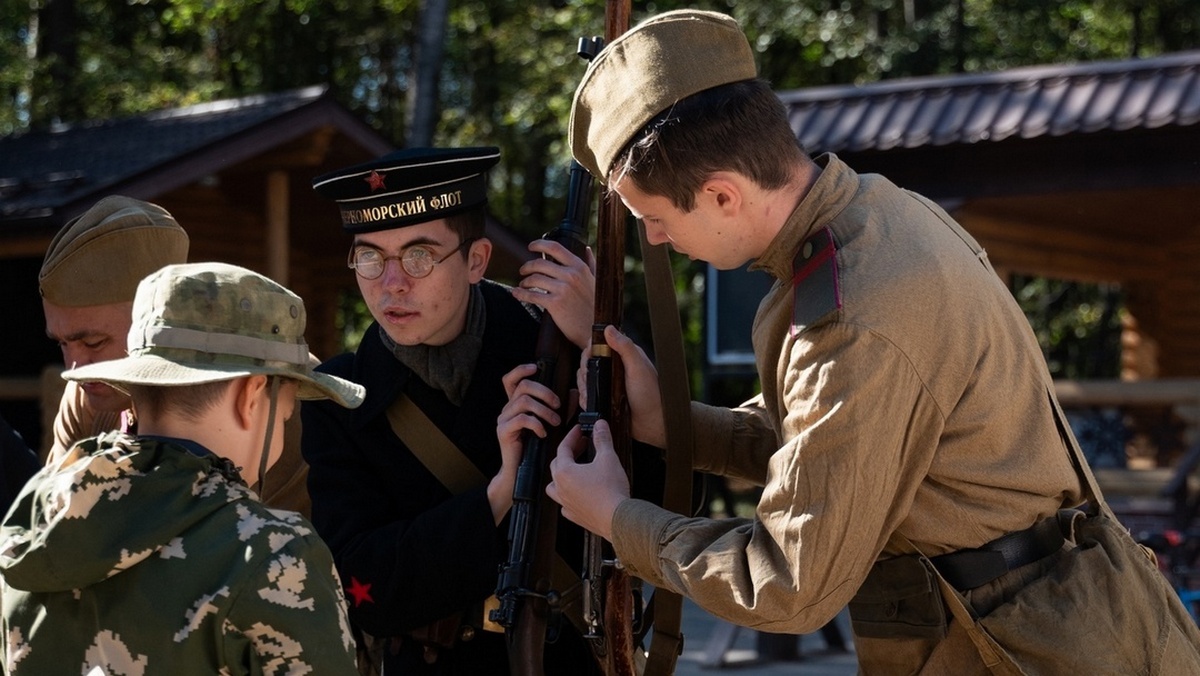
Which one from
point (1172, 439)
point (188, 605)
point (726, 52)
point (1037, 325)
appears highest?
point (726, 52)

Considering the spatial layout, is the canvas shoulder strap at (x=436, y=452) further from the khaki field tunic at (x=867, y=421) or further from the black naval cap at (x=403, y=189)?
the khaki field tunic at (x=867, y=421)

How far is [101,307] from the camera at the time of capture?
12.8ft

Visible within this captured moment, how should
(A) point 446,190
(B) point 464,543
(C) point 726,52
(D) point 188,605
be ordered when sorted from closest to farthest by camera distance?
(D) point 188,605
(C) point 726,52
(B) point 464,543
(A) point 446,190

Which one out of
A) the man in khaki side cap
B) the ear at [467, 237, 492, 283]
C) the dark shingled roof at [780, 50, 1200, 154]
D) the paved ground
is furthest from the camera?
the dark shingled roof at [780, 50, 1200, 154]

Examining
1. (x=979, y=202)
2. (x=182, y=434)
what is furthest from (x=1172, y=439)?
(x=182, y=434)

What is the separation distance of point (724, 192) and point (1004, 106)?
762 cm

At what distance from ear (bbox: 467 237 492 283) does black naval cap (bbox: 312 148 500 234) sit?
0.10 meters

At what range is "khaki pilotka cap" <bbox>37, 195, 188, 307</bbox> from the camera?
3.89 metres

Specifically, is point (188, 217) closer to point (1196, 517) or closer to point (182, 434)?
point (1196, 517)

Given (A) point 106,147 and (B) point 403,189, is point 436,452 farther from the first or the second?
(A) point 106,147

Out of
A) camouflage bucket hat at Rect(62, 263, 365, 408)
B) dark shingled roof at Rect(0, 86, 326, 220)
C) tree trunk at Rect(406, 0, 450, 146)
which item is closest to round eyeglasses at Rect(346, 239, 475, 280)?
camouflage bucket hat at Rect(62, 263, 365, 408)

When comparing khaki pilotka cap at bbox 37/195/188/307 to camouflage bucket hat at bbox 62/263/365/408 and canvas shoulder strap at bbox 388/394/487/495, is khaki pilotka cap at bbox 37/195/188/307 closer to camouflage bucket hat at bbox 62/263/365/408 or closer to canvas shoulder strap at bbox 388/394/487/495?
canvas shoulder strap at bbox 388/394/487/495

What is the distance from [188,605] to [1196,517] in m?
8.55

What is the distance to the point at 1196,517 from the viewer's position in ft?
31.7
